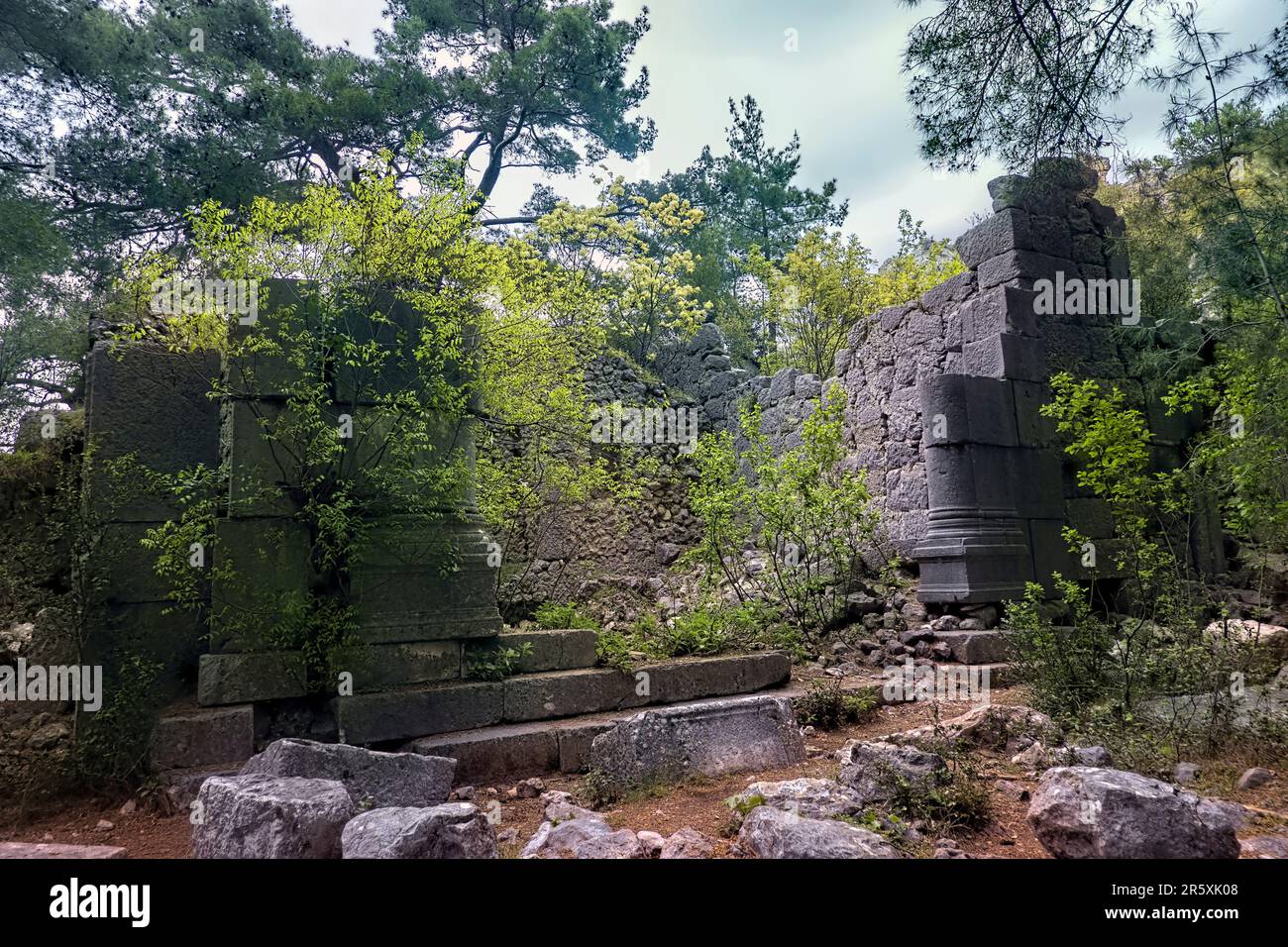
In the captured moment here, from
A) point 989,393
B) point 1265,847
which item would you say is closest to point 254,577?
point 1265,847

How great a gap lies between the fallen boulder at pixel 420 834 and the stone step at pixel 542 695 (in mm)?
1547

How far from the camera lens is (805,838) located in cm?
232

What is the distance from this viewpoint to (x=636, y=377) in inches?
450

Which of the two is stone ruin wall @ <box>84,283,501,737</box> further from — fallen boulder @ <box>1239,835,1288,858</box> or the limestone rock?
fallen boulder @ <box>1239,835,1288,858</box>

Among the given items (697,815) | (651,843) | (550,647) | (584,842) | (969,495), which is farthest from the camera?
(969,495)

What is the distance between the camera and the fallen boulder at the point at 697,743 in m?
3.58

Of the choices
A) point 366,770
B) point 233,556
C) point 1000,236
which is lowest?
point 366,770

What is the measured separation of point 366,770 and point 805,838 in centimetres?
188

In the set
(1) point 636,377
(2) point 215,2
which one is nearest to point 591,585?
(1) point 636,377

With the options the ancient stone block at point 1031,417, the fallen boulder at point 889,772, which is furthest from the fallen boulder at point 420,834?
the ancient stone block at point 1031,417

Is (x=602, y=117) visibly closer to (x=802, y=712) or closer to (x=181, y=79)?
(x=181, y=79)

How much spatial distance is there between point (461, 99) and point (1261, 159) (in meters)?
9.68

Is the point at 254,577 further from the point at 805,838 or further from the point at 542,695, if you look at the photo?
the point at 805,838

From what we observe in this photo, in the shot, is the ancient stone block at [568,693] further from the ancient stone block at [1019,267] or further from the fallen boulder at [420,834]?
the ancient stone block at [1019,267]
